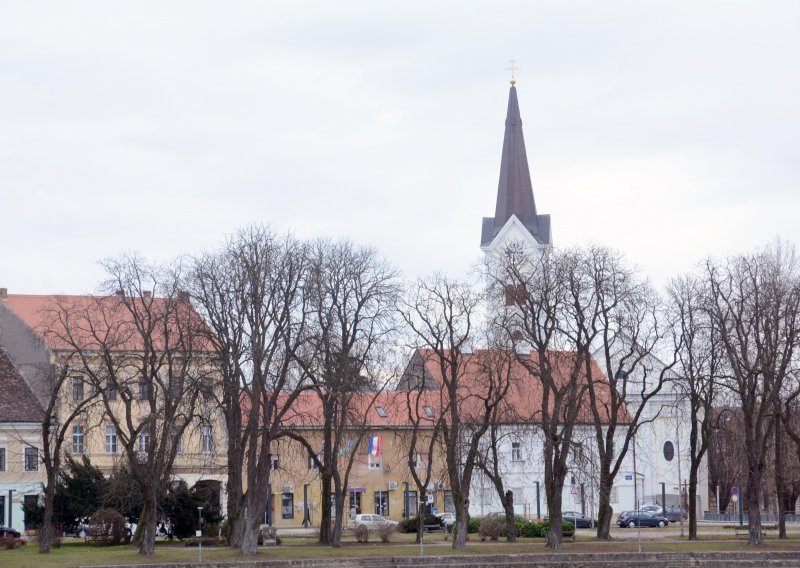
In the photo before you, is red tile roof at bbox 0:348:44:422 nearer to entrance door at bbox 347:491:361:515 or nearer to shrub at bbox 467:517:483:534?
entrance door at bbox 347:491:361:515

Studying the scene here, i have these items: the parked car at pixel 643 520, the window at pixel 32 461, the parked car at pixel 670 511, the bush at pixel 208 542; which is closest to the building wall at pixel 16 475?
the window at pixel 32 461

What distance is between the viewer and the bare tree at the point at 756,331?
5184cm

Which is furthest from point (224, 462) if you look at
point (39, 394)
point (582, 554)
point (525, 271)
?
point (582, 554)

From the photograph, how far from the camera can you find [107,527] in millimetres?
54469

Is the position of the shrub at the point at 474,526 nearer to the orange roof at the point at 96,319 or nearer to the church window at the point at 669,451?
the orange roof at the point at 96,319

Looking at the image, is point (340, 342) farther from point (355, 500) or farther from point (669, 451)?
point (669, 451)

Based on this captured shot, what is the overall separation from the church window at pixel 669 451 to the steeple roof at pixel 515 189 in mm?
18030

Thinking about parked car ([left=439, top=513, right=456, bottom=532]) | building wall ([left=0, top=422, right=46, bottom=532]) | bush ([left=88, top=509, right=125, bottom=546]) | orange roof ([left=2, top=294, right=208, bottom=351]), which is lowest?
parked car ([left=439, top=513, right=456, bottom=532])

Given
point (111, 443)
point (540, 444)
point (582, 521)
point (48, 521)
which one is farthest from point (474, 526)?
point (111, 443)

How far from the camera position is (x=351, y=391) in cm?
4959

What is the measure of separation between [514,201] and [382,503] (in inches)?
1127

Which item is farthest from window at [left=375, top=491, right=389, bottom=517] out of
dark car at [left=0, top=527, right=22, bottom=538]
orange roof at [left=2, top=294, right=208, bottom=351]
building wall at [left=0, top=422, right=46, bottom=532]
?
dark car at [left=0, top=527, right=22, bottom=538]

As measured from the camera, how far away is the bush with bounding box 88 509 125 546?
2119 inches

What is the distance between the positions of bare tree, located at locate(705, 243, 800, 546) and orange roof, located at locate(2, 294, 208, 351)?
2280 centimetres
